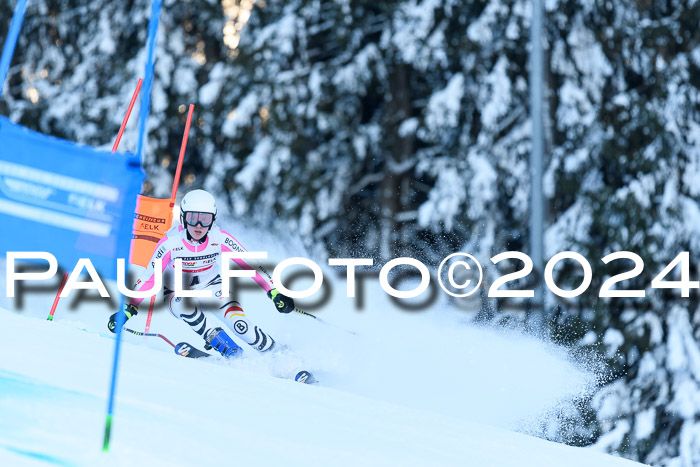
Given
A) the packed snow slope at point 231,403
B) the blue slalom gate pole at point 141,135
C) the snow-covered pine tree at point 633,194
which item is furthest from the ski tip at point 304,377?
the snow-covered pine tree at point 633,194

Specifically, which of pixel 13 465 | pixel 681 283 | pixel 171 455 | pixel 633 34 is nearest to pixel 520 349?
pixel 681 283

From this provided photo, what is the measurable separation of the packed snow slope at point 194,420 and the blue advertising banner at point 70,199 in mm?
708

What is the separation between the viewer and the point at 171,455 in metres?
3.99

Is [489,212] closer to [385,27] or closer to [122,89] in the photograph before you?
[385,27]

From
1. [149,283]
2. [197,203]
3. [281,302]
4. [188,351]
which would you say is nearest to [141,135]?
[197,203]

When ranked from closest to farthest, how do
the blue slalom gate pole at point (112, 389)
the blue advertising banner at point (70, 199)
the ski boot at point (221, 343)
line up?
the blue slalom gate pole at point (112, 389)
the blue advertising banner at point (70, 199)
the ski boot at point (221, 343)

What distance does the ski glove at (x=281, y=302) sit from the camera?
18.0 ft

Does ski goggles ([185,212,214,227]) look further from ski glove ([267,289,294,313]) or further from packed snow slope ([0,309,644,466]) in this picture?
packed snow slope ([0,309,644,466])

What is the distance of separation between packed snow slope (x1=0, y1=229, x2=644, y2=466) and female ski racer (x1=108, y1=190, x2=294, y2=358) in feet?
0.49

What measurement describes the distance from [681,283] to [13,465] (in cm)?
786

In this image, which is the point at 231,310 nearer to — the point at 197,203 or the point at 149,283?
the point at 149,283

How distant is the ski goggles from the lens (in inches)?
215

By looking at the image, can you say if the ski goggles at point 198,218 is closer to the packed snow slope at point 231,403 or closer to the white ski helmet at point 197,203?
the white ski helmet at point 197,203

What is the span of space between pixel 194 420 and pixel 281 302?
1.11 m
